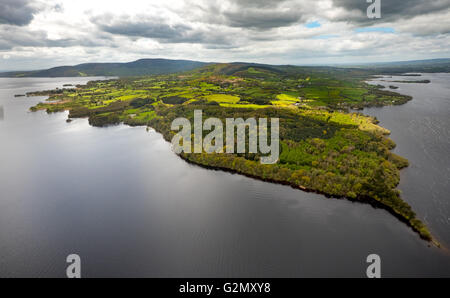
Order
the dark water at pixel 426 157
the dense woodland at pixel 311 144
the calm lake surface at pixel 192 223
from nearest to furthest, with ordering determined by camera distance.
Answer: the calm lake surface at pixel 192 223
the dark water at pixel 426 157
the dense woodland at pixel 311 144

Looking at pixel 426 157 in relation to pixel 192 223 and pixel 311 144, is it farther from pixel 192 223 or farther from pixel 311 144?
pixel 192 223

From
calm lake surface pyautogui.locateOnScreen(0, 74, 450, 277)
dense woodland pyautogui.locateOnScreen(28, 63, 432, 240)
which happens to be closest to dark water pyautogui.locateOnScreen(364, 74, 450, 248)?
calm lake surface pyautogui.locateOnScreen(0, 74, 450, 277)

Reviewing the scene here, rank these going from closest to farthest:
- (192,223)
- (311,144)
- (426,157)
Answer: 1. (192,223)
2. (426,157)
3. (311,144)

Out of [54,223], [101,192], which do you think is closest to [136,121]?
[101,192]

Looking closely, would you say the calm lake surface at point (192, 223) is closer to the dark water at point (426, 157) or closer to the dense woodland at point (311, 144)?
the dark water at point (426, 157)

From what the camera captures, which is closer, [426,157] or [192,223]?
[192,223]

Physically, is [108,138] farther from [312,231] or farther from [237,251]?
[312,231]

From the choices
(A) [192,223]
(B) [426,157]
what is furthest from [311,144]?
(A) [192,223]

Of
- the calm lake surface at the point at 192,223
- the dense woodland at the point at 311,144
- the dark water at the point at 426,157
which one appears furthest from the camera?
the dense woodland at the point at 311,144

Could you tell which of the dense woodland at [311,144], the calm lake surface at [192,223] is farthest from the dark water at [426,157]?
the dense woodland at [311,144]
